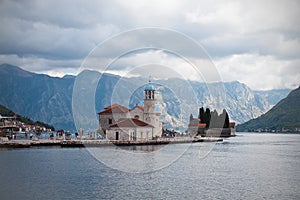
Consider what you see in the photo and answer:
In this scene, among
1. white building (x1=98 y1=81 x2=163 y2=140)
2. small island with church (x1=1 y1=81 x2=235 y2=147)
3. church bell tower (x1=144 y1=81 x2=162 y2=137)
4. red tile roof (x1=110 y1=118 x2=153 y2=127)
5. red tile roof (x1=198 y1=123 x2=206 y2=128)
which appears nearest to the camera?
small island with church (x1=1 y1=81 x2=235 y2=147)

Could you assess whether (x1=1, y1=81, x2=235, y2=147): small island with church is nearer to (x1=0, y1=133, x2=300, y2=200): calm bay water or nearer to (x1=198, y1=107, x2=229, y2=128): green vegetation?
(x1=198, y1=107, x2=229, y2=128): green vegetation

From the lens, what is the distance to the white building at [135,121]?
3792 inches

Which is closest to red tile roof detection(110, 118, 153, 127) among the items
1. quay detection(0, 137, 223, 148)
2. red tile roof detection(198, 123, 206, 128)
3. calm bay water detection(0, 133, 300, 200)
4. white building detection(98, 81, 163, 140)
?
white building detection(98, 81, 163, 140)

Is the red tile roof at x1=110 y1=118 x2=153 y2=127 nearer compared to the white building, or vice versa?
the white building

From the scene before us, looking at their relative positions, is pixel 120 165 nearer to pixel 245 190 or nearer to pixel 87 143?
pixel 245 190

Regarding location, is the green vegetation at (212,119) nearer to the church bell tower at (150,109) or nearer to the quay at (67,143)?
the church bell tower at (150,109)

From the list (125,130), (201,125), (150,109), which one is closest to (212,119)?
(201,125)

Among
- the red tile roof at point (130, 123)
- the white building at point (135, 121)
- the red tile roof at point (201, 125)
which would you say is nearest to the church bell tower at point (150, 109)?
the white building at point (135, 121)

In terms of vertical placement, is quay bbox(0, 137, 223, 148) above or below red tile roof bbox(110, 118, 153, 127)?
below

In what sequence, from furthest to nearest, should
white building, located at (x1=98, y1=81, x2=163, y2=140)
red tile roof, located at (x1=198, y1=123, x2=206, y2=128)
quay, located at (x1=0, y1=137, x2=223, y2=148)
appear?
red tile roof, located at (x1=198, y1=123, x2=206, y2=128) → white building, located at (x1=98, y1=81, x2=163, y2=140) → quay, located at (x1=0, y1=137, x2=223, y2=148)

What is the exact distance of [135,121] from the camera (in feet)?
326

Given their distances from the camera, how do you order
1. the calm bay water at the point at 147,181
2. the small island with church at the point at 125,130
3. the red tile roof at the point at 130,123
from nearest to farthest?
the calm bay water at the point at 147,181 < the small island with church at the point at 125,130 < the red tile roof at the point at 130,123

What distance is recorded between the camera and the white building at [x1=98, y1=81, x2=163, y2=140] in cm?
9631

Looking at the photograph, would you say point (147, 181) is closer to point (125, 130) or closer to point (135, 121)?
point (125, 130)
